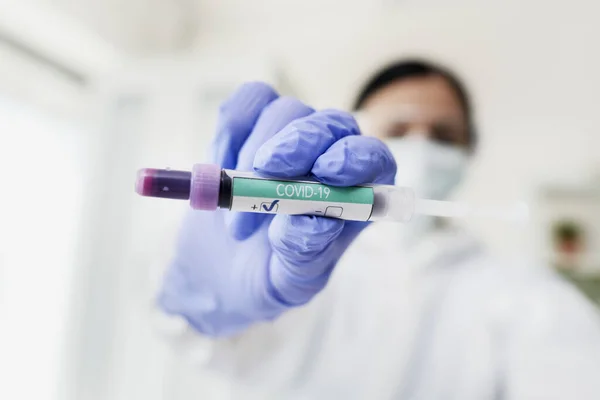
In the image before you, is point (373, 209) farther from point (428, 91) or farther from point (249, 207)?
point (428, 91)

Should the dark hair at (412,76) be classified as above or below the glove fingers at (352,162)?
above

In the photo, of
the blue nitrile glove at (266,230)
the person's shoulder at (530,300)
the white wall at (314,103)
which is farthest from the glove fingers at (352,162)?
the white wall at (314,103)

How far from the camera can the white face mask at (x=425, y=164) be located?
86 centimetres

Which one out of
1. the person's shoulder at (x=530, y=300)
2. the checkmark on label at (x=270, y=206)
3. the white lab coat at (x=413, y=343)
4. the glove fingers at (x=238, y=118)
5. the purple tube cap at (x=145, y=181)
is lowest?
the white lab coat at (x=413, y=343)

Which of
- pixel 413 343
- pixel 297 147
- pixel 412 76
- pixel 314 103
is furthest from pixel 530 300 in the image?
pixel 314 103

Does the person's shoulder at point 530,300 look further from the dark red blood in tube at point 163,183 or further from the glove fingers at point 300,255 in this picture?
the dark red blood in tube at point 163,183

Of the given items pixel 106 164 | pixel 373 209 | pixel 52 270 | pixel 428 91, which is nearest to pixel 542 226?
pixel 428 91

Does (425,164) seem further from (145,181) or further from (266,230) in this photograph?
(145,181)

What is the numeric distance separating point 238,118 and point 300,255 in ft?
0.63

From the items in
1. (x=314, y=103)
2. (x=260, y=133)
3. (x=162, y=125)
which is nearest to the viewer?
(x=260, y=133)

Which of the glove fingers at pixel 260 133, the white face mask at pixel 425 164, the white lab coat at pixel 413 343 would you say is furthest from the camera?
the white face mask at pixel 425 164

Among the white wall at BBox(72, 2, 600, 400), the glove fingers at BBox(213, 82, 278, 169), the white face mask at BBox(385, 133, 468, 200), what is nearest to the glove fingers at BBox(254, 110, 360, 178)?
the glove fingers at BBox(213, 82, 278, 169)

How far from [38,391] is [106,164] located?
0.64 metres

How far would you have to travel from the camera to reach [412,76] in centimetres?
100
